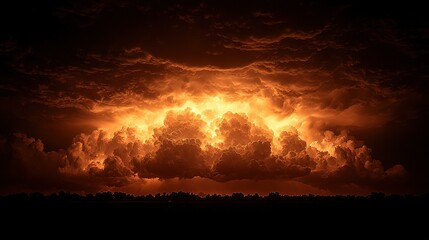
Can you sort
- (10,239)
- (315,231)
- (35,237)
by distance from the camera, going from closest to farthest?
(10,239), (35,237), (315,231)

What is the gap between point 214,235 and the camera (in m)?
75.1

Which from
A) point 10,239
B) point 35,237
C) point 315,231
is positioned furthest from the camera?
Answer: point 315,231

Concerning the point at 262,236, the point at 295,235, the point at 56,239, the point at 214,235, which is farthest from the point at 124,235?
the point at 295,235

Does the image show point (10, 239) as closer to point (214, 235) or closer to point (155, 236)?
point (155, 236)

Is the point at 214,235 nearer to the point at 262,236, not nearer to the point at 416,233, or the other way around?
the point at 262,236

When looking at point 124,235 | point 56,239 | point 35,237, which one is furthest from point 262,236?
point 35,237

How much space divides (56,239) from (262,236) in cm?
3799

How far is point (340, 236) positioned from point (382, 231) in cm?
1579

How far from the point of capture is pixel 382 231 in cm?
8356

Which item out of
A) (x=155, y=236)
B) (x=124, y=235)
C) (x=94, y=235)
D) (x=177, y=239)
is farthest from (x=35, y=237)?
(x=177, y=239)

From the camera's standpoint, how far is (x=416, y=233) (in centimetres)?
7694

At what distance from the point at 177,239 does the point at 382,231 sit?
45.0 m

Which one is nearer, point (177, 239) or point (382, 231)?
point (177, 239)

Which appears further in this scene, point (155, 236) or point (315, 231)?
point (315, 231)
